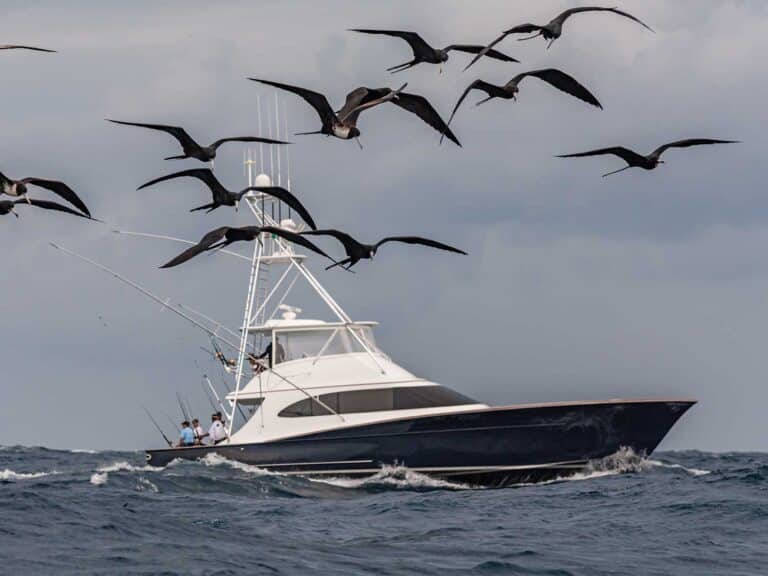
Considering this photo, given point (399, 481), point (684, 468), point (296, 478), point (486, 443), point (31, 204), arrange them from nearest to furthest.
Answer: point (31, 204) < point (399, 481) < point (486, 443) < point (296, 478) < point (684, 468)

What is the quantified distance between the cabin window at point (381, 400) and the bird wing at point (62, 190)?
48.8ft

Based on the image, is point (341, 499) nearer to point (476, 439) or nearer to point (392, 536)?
point (476, 439)

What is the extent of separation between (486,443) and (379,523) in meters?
8.16

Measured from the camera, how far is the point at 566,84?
27.7 metres

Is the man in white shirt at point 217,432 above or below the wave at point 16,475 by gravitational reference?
above

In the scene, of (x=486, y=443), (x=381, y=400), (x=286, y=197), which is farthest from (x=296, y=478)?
(x=286, y=197)

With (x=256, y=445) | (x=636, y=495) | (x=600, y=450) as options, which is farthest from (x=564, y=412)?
(x=256, y=445)

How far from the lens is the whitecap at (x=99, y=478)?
37.7 meters

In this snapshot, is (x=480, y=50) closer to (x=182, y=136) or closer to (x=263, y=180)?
(x=182, y=136)

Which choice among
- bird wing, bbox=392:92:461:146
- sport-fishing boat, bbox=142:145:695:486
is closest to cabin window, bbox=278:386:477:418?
Answer: sport-fishing boat, bbox=142:145:695:486

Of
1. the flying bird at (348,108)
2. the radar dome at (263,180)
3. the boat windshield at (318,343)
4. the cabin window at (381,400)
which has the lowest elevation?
the cabin window at (381,400)

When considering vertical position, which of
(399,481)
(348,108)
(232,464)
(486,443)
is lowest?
(399,481)

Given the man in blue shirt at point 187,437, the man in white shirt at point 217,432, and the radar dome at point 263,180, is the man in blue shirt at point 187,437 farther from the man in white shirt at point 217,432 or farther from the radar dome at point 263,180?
the radar dome at point 263,180

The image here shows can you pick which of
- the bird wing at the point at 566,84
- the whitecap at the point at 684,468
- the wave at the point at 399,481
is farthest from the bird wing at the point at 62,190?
the whitecap at the point at 684,468
